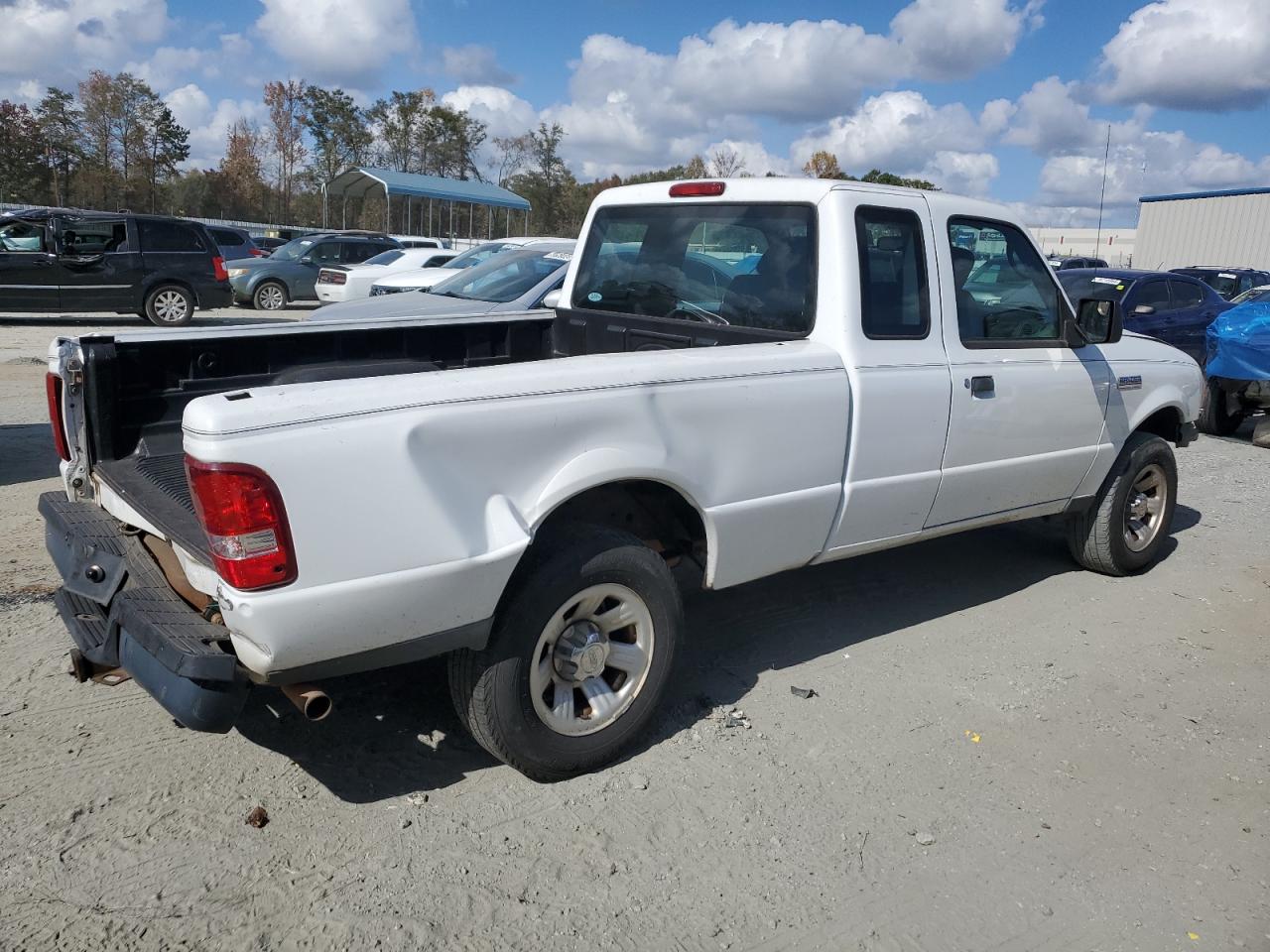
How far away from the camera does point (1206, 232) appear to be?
3412 centimetres

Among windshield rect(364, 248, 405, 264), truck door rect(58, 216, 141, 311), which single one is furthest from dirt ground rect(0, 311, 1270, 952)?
windshield rect(364, 248, 405, 264)

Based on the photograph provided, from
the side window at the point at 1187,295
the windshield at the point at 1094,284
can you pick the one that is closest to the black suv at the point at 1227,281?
the side window at the point at 1187,295

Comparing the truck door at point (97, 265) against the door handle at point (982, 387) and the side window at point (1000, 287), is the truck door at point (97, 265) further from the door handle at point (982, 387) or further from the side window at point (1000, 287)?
the door handle at point (982, 387)

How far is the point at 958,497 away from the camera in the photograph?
4520mm

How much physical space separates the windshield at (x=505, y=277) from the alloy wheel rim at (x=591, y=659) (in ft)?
21.4

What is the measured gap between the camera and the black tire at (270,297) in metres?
20.3

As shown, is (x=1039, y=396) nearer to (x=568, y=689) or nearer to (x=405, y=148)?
(x=568, y=689)

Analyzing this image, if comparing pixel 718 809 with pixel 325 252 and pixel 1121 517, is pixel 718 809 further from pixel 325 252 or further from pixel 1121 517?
pixel 325 252

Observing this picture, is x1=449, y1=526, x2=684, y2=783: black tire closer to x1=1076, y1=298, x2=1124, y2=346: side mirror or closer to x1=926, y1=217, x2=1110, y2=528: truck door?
x1=926, y1=217, x2=1110, y2=528: truck door

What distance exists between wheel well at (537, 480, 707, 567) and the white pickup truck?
0.01 m

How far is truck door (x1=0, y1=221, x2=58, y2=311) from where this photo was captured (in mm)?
15391

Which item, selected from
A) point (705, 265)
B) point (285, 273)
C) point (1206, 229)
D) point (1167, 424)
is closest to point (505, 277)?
point (705, 265)

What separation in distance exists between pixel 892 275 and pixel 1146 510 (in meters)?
2.76

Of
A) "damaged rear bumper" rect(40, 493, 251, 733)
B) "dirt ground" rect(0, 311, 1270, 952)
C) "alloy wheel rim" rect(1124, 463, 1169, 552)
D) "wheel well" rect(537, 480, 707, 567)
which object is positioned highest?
"wheel well" rect(537, 480, 707, 567)
